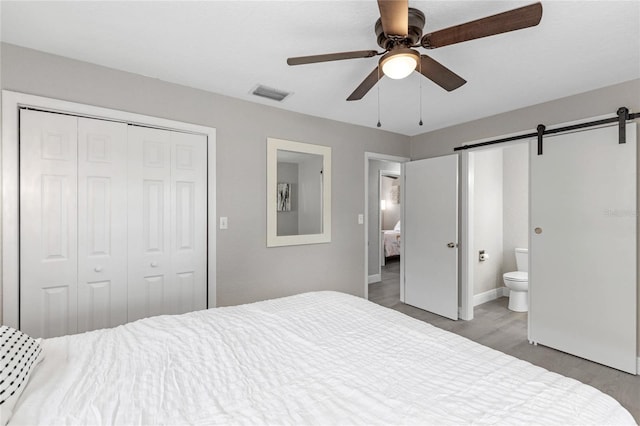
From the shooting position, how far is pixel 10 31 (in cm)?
189

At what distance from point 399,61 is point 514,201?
403 centimetres

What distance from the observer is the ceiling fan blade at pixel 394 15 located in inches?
50.1

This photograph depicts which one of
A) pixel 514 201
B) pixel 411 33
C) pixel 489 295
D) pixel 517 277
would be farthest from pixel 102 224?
pixel 514 201

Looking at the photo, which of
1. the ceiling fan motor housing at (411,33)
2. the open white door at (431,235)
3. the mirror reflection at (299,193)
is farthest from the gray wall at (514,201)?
the ceiling fan motor housing at (411,33)

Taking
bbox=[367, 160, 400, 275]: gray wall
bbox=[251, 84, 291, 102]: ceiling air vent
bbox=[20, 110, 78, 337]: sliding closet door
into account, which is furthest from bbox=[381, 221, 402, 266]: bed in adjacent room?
bbox=[20, 110, 78, 337]: sliding closet door

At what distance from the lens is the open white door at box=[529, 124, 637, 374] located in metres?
2.53

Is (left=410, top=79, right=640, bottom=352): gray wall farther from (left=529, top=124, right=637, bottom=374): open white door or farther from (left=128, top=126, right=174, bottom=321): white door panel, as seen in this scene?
(left=128, top=126, right=174, bottom=321): white door panel

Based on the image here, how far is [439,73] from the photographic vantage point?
5.95 ft

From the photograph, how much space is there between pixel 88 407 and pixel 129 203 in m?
1.77

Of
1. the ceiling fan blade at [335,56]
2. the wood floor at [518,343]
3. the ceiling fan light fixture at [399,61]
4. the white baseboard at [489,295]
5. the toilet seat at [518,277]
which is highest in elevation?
the ceiling fan blade at [335,56]

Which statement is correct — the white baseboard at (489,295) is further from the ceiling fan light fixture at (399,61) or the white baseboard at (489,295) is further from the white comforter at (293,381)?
the ceiling fan light fixture at (399,61)

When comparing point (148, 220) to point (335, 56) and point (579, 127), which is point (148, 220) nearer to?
point (335, 56)

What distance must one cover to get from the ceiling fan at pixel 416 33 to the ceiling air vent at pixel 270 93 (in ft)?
3.57

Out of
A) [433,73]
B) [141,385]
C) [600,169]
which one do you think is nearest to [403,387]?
[141,385]
